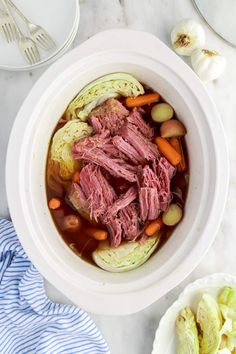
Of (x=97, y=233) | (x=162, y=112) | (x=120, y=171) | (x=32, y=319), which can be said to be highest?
(x=162, y=112)

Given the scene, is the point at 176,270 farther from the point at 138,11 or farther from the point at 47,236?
the point at 138,11

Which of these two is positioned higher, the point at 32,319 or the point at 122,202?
the point at 122,202

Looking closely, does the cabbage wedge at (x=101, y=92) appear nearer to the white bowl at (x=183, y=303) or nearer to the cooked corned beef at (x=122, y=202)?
the cooked corned beef at (x=122, y=202)

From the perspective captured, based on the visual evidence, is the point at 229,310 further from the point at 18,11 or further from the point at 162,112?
the point at 18,11

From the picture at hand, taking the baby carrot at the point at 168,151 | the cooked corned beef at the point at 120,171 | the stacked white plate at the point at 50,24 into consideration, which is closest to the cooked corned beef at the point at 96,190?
the cooked corned beef at the point at 120,171

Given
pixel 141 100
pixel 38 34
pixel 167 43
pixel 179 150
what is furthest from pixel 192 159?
pixel 38 34

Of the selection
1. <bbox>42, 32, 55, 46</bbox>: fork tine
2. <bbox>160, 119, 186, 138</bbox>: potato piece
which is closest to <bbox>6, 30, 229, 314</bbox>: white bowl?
<bbox>160, 119, 186, 138</bbox>: potato piece
